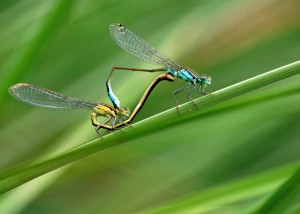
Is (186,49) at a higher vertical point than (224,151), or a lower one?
higher

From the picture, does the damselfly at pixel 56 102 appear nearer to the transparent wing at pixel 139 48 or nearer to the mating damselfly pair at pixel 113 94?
the mating damselfly pair at pixel 113 94

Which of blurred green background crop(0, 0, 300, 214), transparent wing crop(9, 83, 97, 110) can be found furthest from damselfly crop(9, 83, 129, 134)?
blurred green background crop(0, 0, 300, 214)

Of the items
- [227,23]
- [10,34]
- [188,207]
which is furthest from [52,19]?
[227,23]

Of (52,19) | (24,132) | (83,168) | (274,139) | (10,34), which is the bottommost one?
(274,139)

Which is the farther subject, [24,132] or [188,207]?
[24,132]

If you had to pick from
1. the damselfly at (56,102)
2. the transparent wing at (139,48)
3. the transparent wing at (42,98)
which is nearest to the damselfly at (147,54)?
the transparent wing at (139,48)

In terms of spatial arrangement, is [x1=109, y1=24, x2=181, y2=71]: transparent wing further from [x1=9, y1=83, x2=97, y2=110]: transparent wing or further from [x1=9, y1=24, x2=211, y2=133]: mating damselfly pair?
[x1=9, y1=83, x2=97, y2=110]: transparent wing

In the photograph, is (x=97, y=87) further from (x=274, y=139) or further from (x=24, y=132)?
(x=274, y=139)

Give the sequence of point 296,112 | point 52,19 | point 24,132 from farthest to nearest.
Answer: point 24,132, point 296,112, point 52,19

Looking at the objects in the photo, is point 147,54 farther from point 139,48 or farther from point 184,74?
point 184,74
